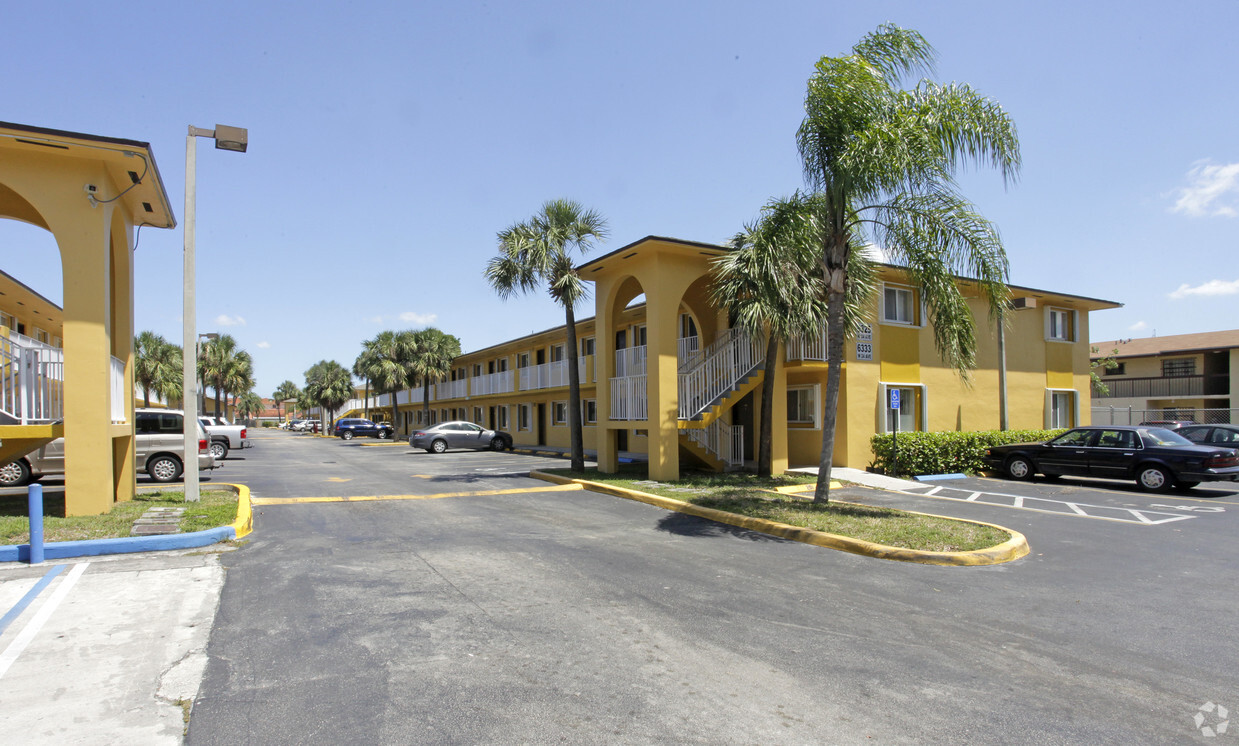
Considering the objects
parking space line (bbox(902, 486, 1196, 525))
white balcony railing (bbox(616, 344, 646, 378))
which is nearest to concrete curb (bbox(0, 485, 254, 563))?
white balcony railing (bbox(616, 344, 646, 378))

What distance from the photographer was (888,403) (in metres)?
19.0

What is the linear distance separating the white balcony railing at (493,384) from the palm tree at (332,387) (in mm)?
42529

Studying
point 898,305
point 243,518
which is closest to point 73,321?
point 243,518

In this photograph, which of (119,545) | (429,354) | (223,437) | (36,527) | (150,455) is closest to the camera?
(36,527)

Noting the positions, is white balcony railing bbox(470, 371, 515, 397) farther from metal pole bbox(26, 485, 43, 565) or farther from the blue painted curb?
metal pole bbox(26, 485, 43, 565)

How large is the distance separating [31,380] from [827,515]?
454 inches

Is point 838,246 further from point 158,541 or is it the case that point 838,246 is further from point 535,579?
point 158,541

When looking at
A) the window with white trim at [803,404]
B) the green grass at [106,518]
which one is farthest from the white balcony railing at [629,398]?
the green grass at [106,518]

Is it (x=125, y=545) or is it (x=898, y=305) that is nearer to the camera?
(x=125, y=545)

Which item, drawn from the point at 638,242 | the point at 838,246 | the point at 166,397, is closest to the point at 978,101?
the point at 838,246

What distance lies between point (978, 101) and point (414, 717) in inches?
426

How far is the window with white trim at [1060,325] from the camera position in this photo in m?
23.0

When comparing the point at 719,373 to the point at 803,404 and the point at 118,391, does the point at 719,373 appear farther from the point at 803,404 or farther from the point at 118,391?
the point at 118,391

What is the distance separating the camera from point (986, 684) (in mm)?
4504
